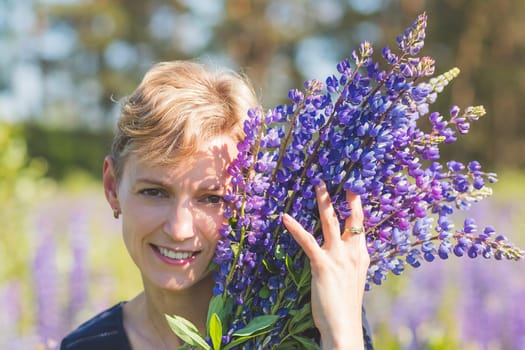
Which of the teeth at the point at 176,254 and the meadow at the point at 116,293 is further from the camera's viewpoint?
the meadow at the point at 116,293

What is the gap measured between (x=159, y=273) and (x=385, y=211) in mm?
697

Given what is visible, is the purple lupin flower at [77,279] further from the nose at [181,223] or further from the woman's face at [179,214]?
the nose at [181,223]

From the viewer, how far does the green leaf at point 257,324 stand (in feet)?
5.67

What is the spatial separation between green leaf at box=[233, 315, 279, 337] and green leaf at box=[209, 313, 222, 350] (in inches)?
1.8

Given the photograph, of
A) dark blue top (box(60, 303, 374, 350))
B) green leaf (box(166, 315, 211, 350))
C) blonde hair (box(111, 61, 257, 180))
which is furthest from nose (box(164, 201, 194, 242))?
dark blue top (box(60, 303, 374, 350))

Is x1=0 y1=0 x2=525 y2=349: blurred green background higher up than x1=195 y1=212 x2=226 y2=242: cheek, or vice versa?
x1=0 y1=0 x2=525 y2=349: blurred green background

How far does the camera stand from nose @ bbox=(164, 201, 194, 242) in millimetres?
1979

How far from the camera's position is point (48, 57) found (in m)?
30.0

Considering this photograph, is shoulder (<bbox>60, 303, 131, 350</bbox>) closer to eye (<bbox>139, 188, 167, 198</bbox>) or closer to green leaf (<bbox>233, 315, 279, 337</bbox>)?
eye (<bbox>139, 188, 167, 198</bbox>)

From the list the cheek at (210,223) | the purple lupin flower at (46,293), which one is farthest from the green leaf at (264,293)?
the purple lupin flower at (46,293)

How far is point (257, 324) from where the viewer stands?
68.6 inches

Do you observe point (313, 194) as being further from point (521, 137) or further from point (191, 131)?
point (521, 137)

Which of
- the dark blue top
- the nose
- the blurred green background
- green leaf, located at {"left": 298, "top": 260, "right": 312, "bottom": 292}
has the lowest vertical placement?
green leaf, located at {"left": 298, "top": 260, "right": 312, "bottom": 292}

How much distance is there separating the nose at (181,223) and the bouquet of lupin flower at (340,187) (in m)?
0.14
